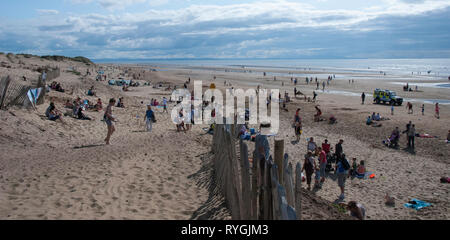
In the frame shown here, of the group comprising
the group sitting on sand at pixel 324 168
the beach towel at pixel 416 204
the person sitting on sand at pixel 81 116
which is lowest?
the beach towel at pixel 416 204

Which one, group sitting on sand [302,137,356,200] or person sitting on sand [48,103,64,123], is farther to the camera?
person sitting on sand [48,103,64,123]

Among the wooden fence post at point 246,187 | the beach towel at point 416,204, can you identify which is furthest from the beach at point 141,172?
the wooden fence post at point 246,187

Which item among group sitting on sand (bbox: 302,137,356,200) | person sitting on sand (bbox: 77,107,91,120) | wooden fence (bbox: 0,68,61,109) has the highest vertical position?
wooden fence (bbox: 0,68,61,109)

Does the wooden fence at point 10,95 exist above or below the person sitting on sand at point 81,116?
above

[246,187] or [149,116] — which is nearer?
[246,187]

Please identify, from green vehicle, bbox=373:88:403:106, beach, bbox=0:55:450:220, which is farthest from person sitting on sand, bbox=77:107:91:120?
green vehicle, bbox=373:88:403:106

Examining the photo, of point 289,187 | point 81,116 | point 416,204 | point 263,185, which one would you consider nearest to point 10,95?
point 81,116

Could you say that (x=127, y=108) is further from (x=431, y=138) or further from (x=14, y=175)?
(x=431, y=138)

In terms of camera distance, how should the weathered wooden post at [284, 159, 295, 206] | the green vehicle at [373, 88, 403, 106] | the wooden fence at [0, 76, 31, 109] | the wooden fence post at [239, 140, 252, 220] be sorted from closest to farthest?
the weathered wooden post at [284, 159, 295, 206] → the wooden fence post at [239, 140, 252, 220] → the wooden fence at [0, 76, 31, 109] → the green vehicle at [373, 88, 403, 106]

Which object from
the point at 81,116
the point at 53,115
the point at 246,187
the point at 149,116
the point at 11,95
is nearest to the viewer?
the point at 246,187

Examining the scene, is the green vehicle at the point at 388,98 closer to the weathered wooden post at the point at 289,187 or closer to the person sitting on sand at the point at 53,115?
the person sitting on sand at the point at 53,115

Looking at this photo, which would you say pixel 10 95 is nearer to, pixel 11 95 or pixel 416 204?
pixel 11 95

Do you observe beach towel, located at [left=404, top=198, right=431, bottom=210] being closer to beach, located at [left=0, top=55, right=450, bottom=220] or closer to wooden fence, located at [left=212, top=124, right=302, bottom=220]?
beach, located at [left=0, top=55, right=450, bottom=220]
